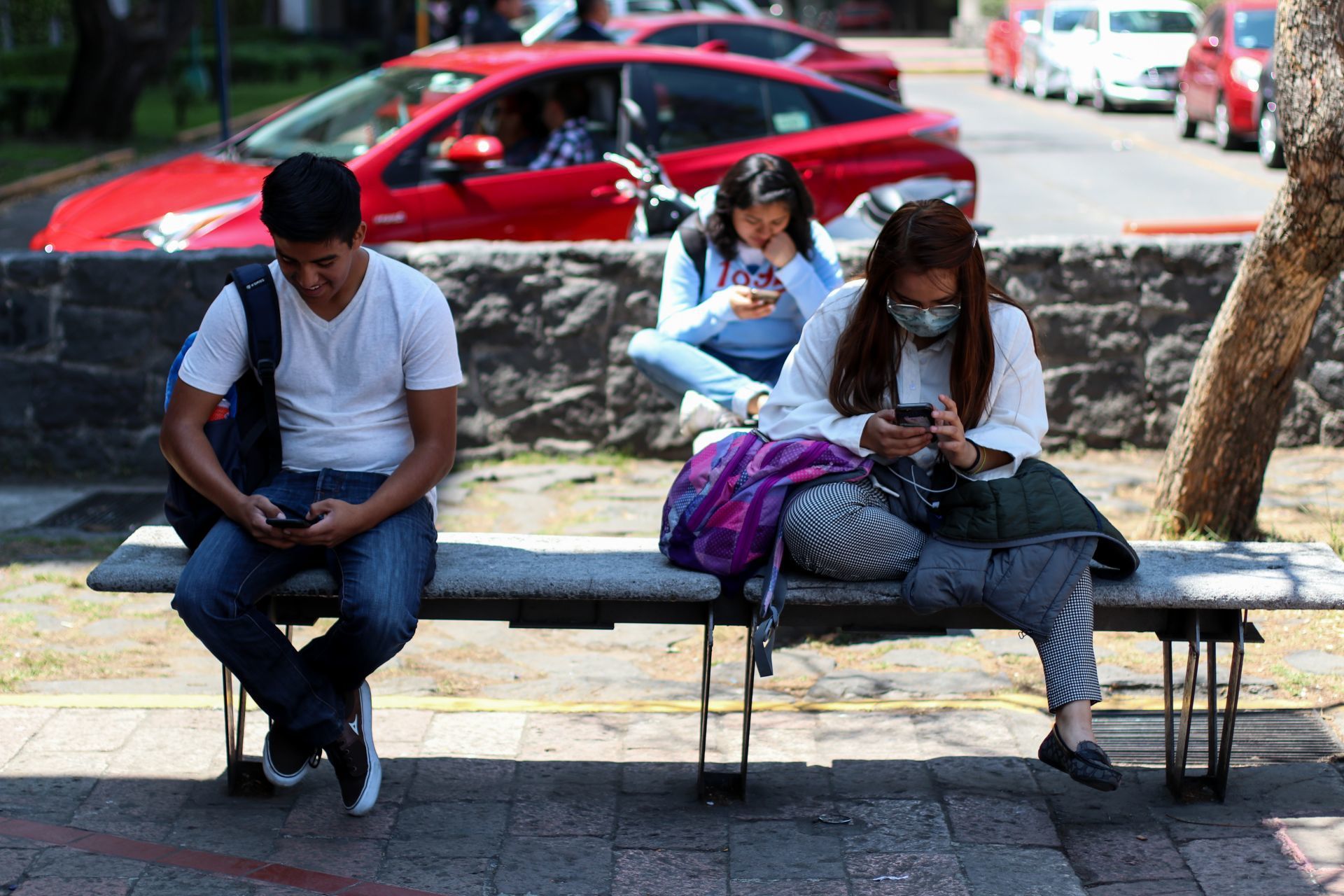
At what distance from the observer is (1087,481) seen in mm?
6477

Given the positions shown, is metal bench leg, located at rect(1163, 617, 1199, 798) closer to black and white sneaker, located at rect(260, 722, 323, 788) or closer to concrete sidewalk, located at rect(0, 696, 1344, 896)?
concrete sidewalk, located at rect(0, 696, 1344, 896)

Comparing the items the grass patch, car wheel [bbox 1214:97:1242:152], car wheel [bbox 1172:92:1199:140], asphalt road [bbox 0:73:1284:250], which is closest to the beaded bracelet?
asphalt road [bbox 0:73:1284:250]

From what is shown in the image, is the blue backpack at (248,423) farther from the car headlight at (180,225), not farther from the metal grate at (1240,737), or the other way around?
the car headlight at (180,225)

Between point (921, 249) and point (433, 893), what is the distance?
1.79 metres

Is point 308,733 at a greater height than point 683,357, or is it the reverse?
point 683,357

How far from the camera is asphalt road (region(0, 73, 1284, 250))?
1380 cm

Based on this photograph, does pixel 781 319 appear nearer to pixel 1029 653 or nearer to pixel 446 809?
pixel 1029 653

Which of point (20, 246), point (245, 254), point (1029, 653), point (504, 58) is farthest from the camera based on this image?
point (20, 246)

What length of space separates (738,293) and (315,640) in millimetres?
1846

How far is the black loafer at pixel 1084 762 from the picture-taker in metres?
3.34

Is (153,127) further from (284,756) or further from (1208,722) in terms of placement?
(1208,722)

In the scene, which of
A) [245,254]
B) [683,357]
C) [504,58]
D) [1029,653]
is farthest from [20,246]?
[1029,653]

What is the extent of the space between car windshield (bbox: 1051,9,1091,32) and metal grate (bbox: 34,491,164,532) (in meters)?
22.8

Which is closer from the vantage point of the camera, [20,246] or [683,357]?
[683,357]
